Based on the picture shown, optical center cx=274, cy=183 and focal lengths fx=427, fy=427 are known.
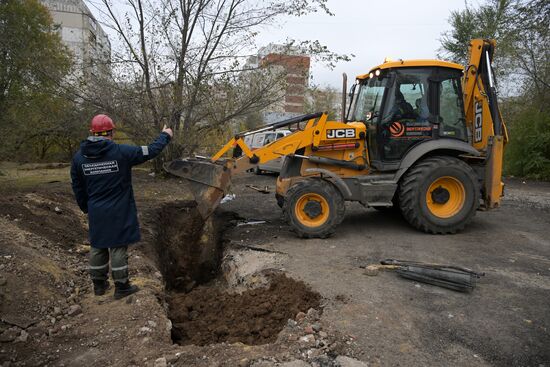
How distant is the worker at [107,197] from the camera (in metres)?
4.23

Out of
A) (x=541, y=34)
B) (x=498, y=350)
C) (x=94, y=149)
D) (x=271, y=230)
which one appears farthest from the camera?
(x=541, y=34)

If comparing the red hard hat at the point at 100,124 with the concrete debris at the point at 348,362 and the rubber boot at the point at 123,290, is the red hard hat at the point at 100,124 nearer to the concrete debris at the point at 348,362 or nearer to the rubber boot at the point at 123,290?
the rubber boot at the point at 123,290

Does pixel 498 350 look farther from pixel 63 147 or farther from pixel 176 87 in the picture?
pixel 63 147

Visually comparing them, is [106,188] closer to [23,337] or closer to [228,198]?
[23,337]

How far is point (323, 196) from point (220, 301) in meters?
2.54

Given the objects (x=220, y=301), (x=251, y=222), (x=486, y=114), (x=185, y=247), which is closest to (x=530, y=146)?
(x=486, y=114)

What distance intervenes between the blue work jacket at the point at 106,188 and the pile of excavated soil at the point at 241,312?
103 cm

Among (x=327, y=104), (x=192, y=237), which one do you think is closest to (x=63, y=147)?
(x=192, y=237)

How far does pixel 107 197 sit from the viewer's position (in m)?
4.26

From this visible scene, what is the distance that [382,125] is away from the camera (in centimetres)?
693

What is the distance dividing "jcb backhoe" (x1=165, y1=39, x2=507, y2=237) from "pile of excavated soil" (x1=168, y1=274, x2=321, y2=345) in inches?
75.4

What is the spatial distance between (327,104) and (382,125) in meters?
30.4

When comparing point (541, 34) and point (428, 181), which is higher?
point (541, 34)

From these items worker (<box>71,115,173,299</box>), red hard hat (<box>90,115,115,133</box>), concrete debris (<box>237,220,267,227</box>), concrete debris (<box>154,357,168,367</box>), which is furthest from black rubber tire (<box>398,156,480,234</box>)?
concrete debris (<box>154,357,168,367</box>)
